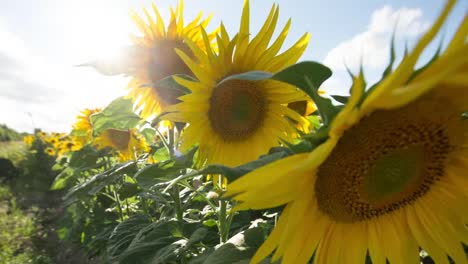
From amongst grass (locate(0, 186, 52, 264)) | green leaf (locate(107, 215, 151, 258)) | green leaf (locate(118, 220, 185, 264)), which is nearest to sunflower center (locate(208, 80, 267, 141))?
green leaf (locate(118, 220, 185, 264))

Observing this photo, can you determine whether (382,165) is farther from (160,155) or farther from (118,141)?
(118,141)

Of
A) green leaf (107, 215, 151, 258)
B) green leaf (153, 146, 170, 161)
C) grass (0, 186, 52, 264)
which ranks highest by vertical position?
green leaf (153, 146, 170, 161)

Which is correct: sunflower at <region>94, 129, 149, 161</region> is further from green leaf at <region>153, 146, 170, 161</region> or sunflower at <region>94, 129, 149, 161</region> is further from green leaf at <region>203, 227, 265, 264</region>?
green leaf at <region>203, 227, 265, 264</region>

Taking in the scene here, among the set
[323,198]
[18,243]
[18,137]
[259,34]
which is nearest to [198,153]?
[259,34]

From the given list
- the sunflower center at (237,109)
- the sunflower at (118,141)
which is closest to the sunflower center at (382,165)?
the sunflower center at (237,109)

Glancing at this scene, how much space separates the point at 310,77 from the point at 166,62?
39.6 inches

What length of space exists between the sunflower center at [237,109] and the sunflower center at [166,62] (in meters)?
0.34

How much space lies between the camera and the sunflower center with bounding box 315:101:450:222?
0.77 metres

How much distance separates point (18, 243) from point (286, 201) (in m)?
6.48

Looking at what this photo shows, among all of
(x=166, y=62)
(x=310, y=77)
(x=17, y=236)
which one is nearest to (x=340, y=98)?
(x=310, y=77)

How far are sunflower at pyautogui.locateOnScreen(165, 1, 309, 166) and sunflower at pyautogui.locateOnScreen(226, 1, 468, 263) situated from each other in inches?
13.4

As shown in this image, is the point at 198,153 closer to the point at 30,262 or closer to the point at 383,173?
the point at 383,173

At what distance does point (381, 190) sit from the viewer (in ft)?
3.00

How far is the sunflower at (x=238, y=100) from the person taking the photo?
1.10 meters
